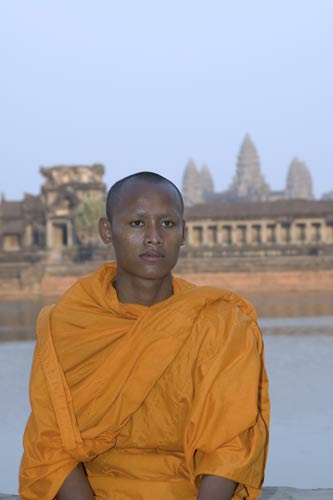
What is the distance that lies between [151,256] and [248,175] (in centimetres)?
16094

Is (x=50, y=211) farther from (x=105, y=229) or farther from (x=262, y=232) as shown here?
(x=105, y=229)

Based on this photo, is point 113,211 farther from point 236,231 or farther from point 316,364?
point 236,231

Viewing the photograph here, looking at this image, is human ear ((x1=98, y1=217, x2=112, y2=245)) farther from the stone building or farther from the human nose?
the stone building

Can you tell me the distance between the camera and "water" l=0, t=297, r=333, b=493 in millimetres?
7711

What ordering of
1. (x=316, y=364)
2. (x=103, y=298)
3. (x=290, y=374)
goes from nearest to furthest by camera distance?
1. (x=103, y=298)
2. (x=290, y=374)
3. (x=316, y=364)

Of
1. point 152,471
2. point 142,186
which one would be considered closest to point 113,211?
point 142,186

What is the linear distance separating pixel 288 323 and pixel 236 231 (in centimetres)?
3997

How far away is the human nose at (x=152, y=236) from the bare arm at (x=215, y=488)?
0.96 m

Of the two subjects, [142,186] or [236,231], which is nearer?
[142,186]

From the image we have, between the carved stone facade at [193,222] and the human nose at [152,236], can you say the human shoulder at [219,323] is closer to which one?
the human nose at [152,236]

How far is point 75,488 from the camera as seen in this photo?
3572 millimetres

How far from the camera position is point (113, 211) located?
3889mm

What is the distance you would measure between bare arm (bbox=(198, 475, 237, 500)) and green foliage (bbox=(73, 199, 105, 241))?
58.2m

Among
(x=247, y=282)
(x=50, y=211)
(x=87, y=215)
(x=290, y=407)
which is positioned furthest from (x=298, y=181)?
(x=290, y=407)
